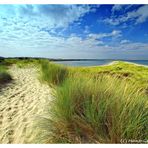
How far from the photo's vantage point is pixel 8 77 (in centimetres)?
477

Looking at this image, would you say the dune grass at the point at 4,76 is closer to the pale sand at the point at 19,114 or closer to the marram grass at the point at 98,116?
the pale sand at the point at 19,114

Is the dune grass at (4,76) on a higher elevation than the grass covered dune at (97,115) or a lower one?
lower

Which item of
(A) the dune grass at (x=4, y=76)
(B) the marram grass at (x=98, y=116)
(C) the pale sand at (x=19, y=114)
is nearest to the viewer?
(B) the marram grass at (x=98, y=116)

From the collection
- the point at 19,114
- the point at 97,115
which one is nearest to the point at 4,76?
the point at 19,114

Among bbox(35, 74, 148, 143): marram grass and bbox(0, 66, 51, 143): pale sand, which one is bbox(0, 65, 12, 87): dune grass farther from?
bbox(35, 74, 148, 143): marram grass

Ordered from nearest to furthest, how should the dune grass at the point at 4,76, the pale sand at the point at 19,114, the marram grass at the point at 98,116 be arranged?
the marram grass at the point at 98,116 → the pale sand at the point at 19,114 → the dune grass at the point at 4,76

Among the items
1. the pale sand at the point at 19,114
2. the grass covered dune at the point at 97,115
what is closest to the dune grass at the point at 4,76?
the pale sand at the point at 19,114

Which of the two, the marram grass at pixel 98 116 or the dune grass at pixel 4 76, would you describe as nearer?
the marram grass at pixel 98 116

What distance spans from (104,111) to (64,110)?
0.34 metres

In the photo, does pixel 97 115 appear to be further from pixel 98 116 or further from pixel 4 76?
pixel 4 76

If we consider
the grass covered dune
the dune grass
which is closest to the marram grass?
the grass covered dune
